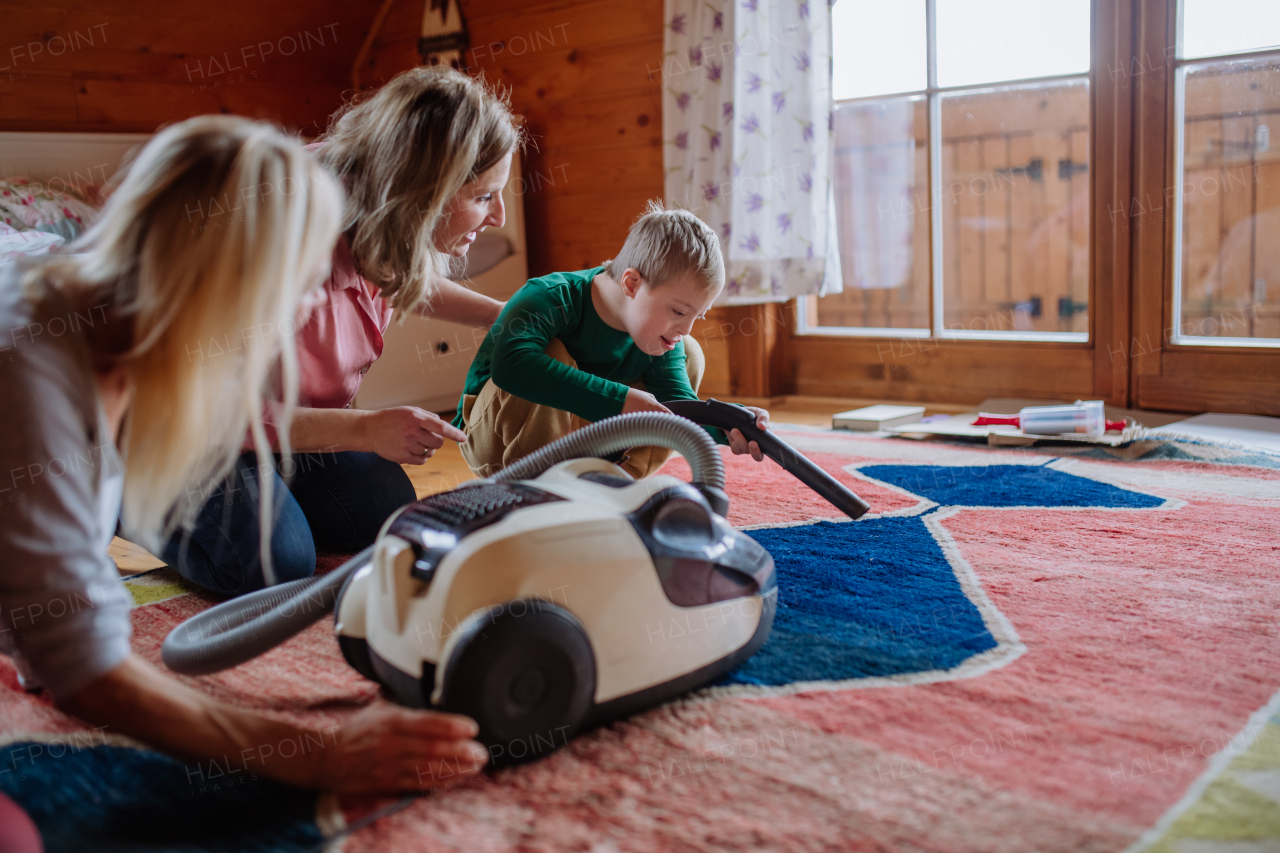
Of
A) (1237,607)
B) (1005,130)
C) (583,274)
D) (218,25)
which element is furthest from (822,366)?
(218,25)

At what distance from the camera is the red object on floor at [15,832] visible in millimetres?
606

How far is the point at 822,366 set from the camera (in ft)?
9.07

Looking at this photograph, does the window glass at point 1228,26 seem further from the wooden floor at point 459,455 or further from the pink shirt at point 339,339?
the pink shirt at point 339,339

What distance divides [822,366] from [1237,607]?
1730mm

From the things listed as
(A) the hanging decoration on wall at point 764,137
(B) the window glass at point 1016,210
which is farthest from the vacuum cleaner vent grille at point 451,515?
(B) the window glass at point 1016,210

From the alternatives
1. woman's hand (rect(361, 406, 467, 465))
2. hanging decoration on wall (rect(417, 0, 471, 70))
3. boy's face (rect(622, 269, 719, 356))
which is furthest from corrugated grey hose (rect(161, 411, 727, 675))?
hanging decoration on wall (rect(417, 0, 471, 70))

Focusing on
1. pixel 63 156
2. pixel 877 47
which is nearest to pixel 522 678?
pixel 877 47

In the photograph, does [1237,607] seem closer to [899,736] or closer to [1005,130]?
[899,736]

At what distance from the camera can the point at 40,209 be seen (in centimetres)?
229

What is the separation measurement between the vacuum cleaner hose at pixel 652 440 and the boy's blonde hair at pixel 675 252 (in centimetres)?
44

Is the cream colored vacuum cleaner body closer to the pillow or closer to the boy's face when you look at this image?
the boy's face

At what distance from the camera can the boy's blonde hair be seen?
4.37ft

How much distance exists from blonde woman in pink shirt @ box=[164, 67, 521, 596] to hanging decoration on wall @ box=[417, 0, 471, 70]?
1.97 meters

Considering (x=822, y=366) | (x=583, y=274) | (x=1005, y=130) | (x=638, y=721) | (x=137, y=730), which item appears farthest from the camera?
(x=822, y=366)
